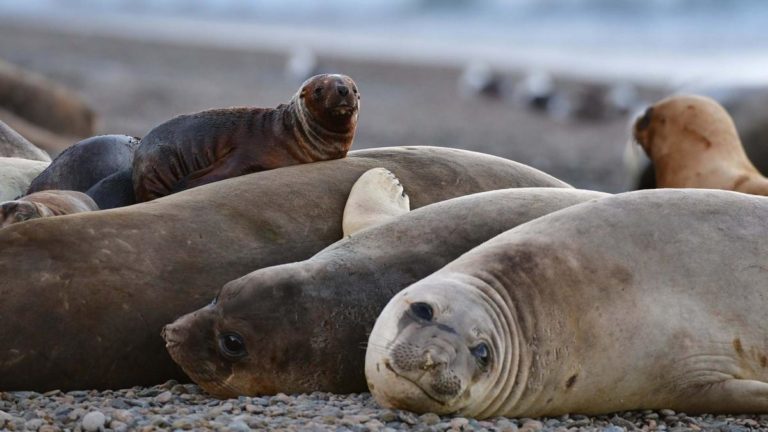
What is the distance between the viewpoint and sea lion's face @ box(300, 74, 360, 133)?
6293 mm

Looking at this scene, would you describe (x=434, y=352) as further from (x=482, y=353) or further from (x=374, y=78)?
(x=374, y=78)

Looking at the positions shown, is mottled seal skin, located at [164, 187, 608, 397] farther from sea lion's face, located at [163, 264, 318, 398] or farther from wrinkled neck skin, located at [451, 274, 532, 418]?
wrinkled neck skin, located at [451, 274, 532, 418]

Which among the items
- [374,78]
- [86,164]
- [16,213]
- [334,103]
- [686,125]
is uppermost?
[374,78]

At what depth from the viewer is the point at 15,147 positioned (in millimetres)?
7285

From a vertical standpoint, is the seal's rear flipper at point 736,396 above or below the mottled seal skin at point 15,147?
below

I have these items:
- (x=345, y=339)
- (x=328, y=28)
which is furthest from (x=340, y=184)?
(x=328, y=28)

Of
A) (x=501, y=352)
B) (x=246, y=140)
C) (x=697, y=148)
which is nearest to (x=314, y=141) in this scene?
(x=246, y=140)

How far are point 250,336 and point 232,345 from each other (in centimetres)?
8

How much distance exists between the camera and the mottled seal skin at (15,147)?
7.20 meters

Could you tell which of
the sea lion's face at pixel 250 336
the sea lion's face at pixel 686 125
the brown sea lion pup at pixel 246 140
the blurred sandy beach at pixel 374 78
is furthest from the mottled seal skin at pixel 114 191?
the blurred sandy beach at pixel 374 78

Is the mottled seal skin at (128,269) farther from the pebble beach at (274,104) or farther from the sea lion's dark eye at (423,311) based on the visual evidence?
the sea lion's dark eye at (423,311)

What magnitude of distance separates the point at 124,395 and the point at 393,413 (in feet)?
3.58

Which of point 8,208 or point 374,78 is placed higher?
point 374,78

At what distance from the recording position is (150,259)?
4.92 m
